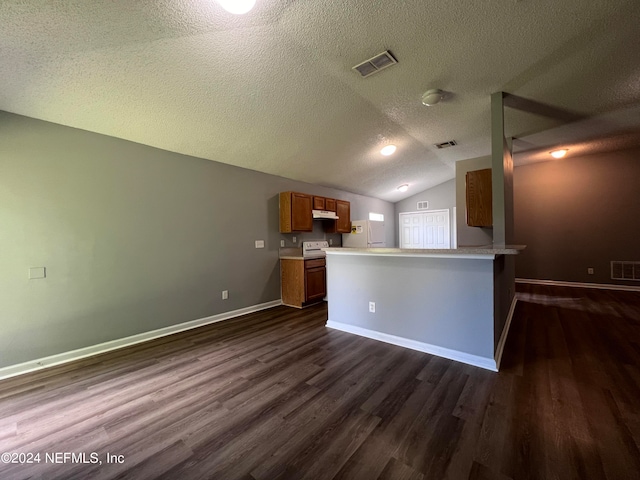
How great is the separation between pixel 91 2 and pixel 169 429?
9.02ft

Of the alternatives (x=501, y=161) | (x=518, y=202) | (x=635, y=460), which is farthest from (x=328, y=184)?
(x=635, y=460)

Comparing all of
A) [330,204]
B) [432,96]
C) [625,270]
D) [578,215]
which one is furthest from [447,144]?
[625,270]

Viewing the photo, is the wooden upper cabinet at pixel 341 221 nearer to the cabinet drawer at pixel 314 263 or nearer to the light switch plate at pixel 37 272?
the cabinet drawer at pixel 314 263

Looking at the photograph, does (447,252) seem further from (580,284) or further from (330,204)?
(580,284)

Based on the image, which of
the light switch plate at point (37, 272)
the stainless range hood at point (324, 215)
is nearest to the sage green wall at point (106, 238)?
the light switch plate at point (37, 272)

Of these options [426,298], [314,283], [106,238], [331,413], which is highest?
[106,238]

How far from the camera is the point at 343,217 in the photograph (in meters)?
5.84

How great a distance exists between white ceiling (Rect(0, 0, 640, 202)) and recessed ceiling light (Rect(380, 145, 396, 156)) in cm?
68

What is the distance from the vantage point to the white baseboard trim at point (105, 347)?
235cm

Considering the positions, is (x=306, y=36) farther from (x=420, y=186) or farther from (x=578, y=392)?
(x=420, y=186)

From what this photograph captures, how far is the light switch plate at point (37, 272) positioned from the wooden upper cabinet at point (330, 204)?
411 centimetres

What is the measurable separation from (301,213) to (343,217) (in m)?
1.42

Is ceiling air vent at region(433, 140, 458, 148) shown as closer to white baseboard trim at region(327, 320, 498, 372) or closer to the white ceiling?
the white ceiling

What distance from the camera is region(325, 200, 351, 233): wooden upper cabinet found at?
223 inches
